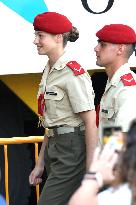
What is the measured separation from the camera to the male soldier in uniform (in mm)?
3387

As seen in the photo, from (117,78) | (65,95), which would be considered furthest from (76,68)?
(117,78)

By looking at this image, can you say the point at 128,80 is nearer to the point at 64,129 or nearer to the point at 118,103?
the point at 118,103

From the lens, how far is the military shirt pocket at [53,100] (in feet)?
12.2

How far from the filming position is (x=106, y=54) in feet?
12.4

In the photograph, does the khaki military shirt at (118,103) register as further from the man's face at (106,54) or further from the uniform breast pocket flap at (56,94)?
the uniform breast pocket flap at (56,94)

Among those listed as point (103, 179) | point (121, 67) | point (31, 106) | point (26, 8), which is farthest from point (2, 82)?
point (103, 179)

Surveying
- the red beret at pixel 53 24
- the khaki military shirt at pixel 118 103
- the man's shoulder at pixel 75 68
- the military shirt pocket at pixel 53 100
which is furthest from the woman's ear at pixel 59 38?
the khaki military shirt at pixel 118 103

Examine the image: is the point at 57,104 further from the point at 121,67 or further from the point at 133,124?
the point at 133,124

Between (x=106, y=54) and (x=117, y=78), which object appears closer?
(x=117, y=78)

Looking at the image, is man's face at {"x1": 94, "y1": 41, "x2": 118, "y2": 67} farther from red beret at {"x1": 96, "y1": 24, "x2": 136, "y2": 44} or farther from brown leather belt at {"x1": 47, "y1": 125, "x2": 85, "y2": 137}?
brown leather belt at {"x1": 47, "y1": 125, "x2": 85, "y2": 137}

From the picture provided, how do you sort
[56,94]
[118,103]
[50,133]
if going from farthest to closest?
[50,133], [56,94], [118,103]

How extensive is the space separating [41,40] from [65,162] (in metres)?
0.68

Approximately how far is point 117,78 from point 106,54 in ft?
0.70

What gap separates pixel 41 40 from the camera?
386cm
